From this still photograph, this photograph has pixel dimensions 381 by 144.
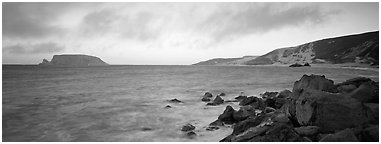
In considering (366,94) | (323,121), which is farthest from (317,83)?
(323,121)

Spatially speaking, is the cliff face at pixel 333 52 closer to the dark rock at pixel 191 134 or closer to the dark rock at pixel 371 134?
the dark rock at pixel 371 134

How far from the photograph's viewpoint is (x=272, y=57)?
7461 inches

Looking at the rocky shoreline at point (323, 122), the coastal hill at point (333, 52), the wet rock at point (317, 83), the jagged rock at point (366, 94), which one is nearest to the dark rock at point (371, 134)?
the rocky shoreline at point (323, 122)

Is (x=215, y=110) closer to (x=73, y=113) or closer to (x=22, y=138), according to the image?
(x=73, y=113)

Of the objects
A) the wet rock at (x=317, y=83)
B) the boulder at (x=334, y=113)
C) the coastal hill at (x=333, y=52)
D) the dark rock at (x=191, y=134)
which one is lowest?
the dark rock at (x=191, y=134)

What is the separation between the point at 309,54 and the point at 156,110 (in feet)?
553

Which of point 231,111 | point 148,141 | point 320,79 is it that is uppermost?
point 320,79

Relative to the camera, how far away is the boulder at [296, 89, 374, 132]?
7467 mm

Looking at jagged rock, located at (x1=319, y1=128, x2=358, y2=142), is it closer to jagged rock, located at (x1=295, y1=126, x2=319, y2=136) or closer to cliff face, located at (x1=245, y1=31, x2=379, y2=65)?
jagged rock, located at (x1=295, y1=126, x2=319, y2=136)

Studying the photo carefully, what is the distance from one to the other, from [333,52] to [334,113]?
163525 mm

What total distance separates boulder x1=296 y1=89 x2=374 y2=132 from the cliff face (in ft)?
381

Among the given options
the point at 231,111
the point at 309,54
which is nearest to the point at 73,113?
the point at 231,111

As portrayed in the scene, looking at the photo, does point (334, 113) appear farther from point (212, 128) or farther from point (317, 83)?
point (317, 83)

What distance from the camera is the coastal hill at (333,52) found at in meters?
118
